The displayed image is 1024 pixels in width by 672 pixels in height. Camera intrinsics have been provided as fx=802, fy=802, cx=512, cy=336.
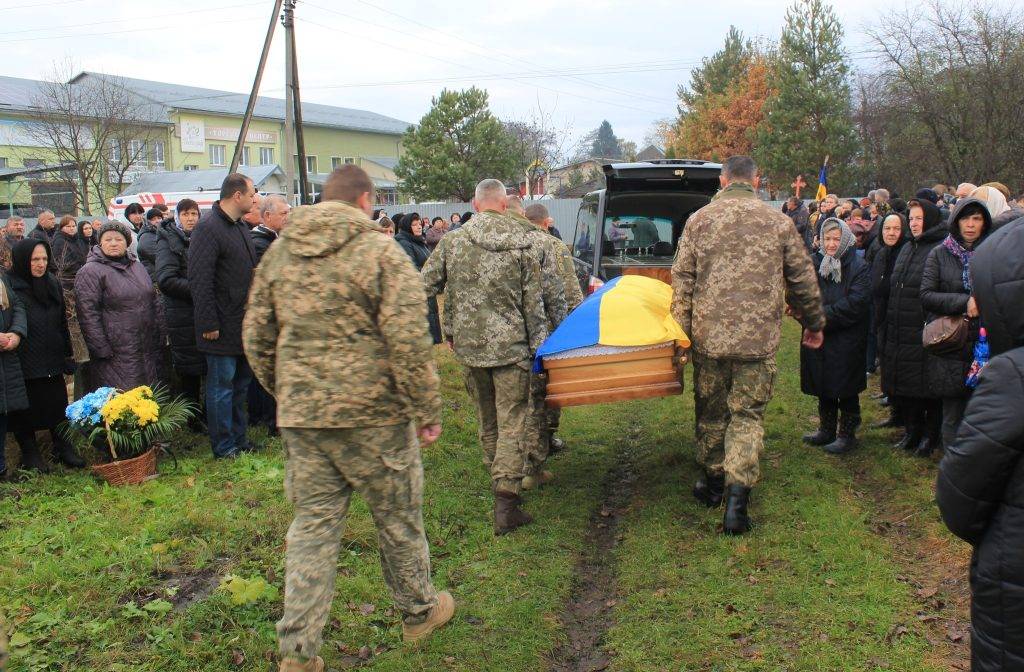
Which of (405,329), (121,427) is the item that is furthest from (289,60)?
(405,329)

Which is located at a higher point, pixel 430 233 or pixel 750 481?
pixel 430 233

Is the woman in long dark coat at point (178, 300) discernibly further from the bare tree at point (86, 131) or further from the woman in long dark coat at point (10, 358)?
the bare tree at point (86, 131)

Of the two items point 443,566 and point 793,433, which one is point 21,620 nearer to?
point 443,566

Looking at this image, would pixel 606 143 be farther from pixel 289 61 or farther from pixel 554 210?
pixel 289 61

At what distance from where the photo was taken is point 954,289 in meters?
5.80

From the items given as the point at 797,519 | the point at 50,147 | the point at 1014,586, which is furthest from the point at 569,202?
the point at 1014,586

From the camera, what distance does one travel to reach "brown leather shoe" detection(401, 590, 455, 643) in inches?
164

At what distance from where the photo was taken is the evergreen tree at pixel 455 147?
39.9m

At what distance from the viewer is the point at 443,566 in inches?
203

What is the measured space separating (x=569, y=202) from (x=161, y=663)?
107ft

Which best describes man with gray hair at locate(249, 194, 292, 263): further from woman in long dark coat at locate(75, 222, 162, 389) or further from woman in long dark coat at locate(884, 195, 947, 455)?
woman in long dark coat at locate(884, 195, 947, 455)

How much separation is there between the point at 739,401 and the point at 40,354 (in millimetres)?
5545

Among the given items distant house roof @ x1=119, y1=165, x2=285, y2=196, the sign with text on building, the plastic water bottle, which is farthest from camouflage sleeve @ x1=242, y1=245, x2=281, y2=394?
the sign with text on building

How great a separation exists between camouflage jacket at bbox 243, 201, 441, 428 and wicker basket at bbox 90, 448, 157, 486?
322cm
